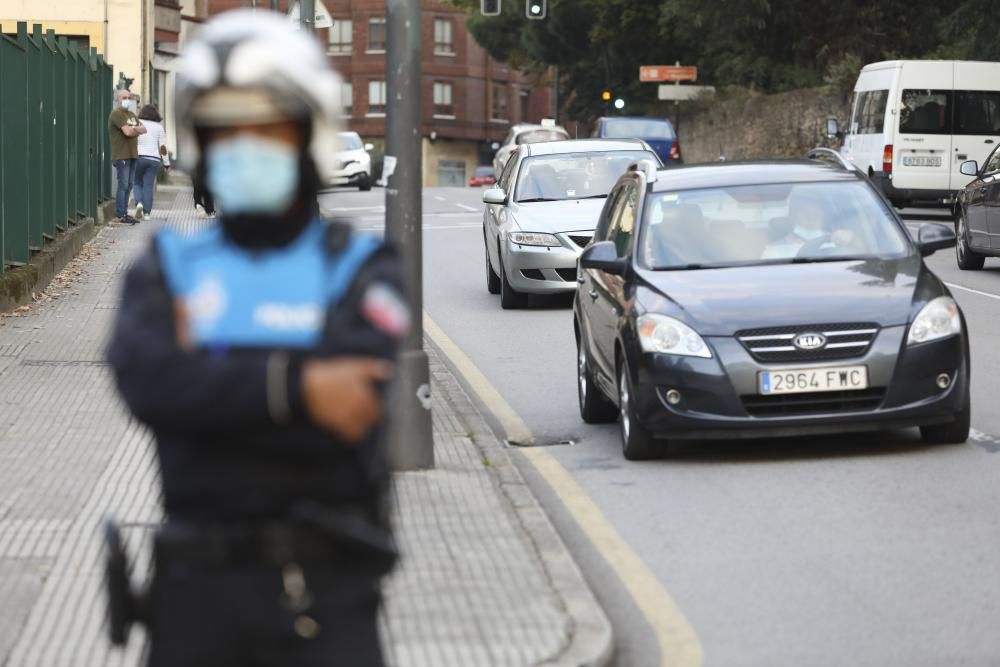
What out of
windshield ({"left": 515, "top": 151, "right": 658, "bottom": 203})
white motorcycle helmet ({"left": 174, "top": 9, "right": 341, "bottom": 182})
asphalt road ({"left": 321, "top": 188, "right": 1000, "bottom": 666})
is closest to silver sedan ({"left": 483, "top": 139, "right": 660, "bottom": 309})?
windshield ({"left": 515, "top": 151, "right": 658, "bottom": 203})

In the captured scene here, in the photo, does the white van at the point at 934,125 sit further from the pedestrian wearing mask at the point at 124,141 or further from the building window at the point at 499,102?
the building window at the point at 499,102

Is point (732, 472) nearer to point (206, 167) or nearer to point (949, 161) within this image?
point (206, 167)

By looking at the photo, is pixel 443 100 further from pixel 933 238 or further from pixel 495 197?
pixel 933 238

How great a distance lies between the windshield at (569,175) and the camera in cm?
1844

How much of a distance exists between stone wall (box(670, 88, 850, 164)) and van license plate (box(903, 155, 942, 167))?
12.9m

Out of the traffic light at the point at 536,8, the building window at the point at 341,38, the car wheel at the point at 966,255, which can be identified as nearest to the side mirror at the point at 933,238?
the car wheel at the point at 966,255

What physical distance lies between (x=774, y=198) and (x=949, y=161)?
21665 mm

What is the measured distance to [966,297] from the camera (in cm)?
1819

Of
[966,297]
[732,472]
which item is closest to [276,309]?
[732,472]

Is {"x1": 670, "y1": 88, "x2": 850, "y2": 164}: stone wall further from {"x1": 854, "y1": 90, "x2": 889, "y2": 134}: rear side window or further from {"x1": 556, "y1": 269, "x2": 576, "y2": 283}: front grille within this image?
{"x1": 556, "y1": 269, "x2": 576, "y2": 283}: front grille

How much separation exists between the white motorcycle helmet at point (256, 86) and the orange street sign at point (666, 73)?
56972 mm

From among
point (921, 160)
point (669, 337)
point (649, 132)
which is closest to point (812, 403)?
point (669, 337)

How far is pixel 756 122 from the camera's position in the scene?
53375mm

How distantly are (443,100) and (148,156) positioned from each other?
2958 inches
